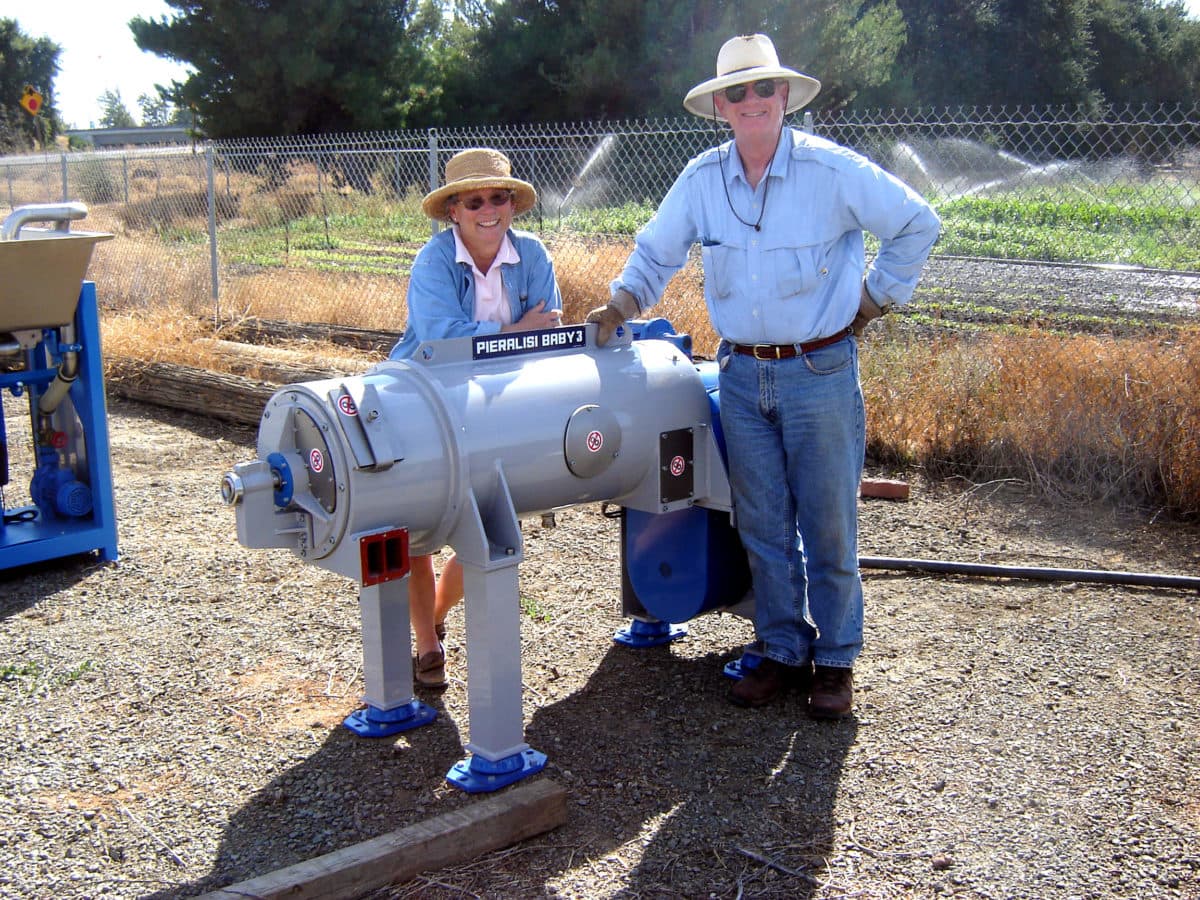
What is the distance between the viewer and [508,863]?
301 cm

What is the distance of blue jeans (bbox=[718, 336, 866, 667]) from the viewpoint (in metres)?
3.60

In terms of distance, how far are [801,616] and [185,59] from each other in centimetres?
3425

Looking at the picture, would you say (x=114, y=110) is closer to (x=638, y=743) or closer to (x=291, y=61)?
(x=291, y=61)

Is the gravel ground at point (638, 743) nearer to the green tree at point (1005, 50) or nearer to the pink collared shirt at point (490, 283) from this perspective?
the pink collared shirt at point (490, 283)

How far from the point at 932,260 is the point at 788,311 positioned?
299 inches

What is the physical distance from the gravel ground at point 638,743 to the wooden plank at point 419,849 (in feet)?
0.15

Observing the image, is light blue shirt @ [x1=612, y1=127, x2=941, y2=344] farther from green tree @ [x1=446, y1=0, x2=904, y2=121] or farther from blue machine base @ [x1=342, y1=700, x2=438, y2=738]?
green tree @ [x1=446, y1=0, x2=904, y2=121]

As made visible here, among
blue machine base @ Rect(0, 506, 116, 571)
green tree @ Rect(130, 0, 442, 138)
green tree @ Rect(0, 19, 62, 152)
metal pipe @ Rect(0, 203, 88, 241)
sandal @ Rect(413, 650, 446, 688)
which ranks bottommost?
sandal @ Rect(413, 650, 446, 688)

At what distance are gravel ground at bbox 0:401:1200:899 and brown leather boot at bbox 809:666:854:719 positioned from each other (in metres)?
0.05

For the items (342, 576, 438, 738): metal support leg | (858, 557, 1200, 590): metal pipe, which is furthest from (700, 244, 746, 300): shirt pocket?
(858, 557, 1200, 590): metal pipe

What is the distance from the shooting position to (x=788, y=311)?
354 centimetres

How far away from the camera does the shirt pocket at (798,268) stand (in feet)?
11.5

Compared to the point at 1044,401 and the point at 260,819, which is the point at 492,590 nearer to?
the point at 260,819

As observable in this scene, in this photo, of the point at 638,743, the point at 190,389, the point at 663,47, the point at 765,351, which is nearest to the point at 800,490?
the point at 765,351
